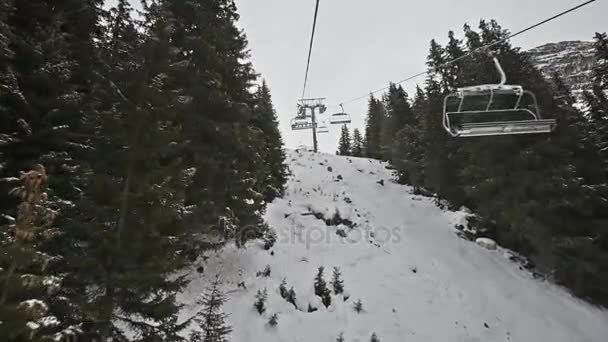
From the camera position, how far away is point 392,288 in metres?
10.9

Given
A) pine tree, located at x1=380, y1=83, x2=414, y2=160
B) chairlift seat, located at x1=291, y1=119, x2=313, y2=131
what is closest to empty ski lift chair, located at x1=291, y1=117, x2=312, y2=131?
chairlift seat, located at x1=291, y1=119, x2=313, y2=131

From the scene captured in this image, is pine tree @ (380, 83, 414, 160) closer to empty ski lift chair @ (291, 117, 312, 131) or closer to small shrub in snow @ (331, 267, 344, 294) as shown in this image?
empty ski lift chair @ (291, 117, 312, 131)

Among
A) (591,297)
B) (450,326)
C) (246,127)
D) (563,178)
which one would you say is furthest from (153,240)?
(591,297)

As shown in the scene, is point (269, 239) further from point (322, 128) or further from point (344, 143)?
point (344, 143)

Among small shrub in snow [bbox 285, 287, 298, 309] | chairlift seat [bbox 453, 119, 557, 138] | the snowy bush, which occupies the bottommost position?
the snowy bush

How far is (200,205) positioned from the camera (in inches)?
332

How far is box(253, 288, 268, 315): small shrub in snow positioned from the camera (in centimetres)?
875

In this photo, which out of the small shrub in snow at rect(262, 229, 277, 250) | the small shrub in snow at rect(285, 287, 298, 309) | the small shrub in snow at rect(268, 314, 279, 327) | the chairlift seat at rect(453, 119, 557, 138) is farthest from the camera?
the small shrub in snow at rect(262, 229, 277, 250)

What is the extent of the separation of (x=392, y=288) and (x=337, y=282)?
2139 mm

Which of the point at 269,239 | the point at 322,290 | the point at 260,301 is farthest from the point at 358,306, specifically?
the point at 269,239

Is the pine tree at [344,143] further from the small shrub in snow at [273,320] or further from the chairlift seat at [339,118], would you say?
the small shrub in snow at [273,320]

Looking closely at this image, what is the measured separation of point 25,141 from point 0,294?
126 inches

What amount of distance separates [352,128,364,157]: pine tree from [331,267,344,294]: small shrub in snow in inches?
1632

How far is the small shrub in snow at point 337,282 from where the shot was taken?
10.2 m
